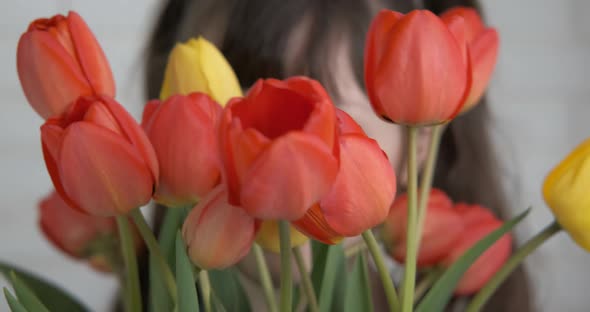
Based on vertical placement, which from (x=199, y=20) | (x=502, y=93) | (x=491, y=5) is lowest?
(x=502, y=93)

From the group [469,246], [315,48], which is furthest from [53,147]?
[315,48]

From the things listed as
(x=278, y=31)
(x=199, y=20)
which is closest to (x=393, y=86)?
(x=278, y=31)

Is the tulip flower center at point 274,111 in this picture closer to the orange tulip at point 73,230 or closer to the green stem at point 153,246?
the green stem at point 153,246

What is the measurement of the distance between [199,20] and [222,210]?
18.3 inches

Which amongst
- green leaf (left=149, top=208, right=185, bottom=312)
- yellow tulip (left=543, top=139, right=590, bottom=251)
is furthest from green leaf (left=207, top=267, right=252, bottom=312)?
yellow tulip (left=543, top=139, right=590, bottom=251)

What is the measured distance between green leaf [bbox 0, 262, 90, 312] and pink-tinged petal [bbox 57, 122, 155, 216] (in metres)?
0.11

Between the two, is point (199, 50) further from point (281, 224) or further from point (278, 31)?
point (278, 31)

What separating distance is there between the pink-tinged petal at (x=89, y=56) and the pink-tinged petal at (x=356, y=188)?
0.09 meters

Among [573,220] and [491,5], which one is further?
[491,5]

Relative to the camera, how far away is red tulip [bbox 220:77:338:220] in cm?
18

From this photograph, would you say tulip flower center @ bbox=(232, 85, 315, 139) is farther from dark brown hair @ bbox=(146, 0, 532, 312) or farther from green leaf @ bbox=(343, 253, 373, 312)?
dark brown hair @ bbox=(146, 0, 532, 312)

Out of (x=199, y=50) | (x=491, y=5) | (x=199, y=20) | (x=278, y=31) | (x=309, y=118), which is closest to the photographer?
(x=309, y=118)

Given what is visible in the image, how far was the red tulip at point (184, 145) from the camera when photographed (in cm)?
24

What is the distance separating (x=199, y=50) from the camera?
31 centimetres
